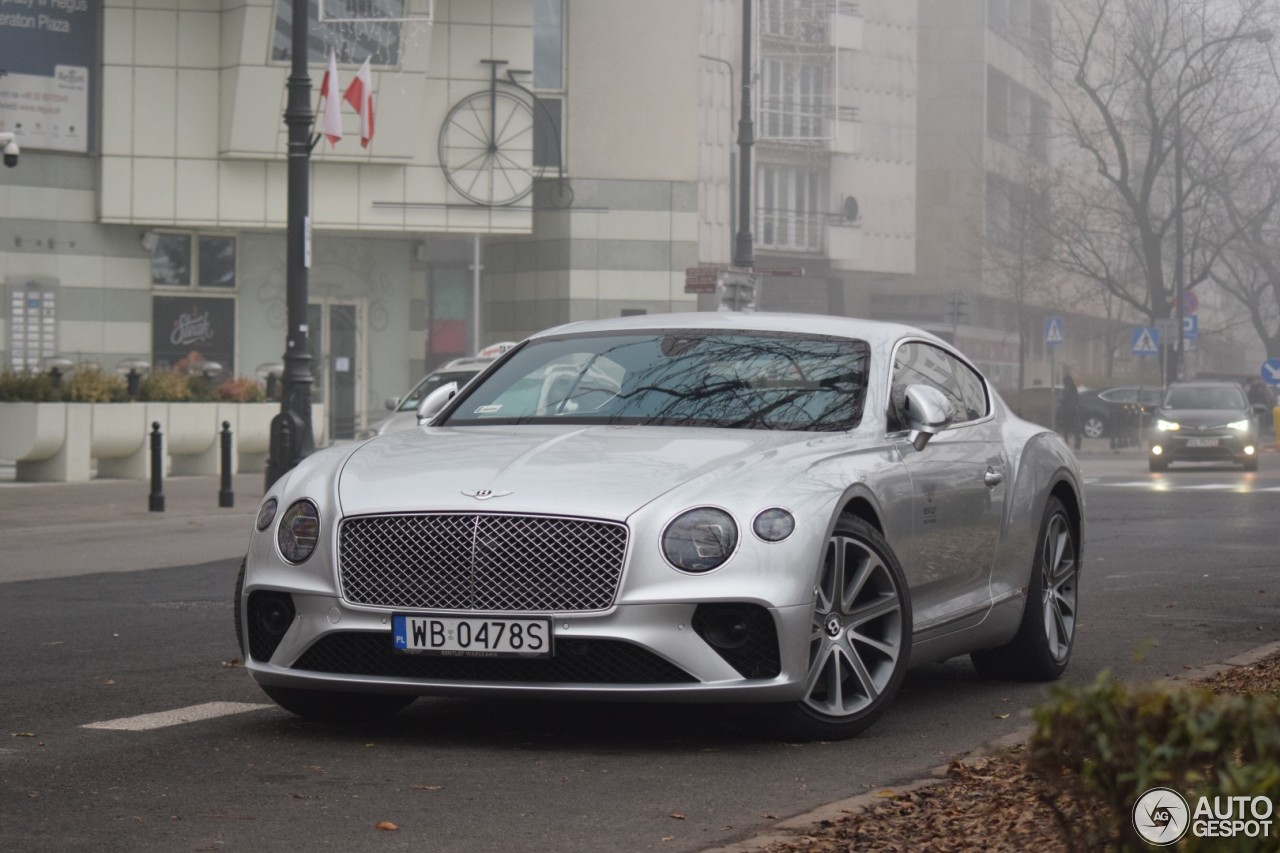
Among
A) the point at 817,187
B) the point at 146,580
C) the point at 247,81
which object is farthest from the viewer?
the point at 817,187

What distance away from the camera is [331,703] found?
707 cm

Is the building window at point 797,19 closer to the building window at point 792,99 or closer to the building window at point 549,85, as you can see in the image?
the building window at point 792,99

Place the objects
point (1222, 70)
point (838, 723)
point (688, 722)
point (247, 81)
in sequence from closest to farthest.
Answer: point (838, 723), point (688, 722), point (247, 81), point (1222, 70)

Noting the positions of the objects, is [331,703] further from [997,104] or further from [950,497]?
[997,104]

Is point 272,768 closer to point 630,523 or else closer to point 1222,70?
point 630,523

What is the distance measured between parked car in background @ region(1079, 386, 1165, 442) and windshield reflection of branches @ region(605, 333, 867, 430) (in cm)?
4592

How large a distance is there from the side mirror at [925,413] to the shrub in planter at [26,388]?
62.7 ft

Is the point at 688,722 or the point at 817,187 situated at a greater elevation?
the point at 817,187

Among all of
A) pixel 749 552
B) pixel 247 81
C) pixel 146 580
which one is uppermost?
pixel 247 81

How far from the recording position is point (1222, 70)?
61750 millimetres

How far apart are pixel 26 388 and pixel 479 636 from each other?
19.9 metres

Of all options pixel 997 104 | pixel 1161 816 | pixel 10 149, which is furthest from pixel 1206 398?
pixel 997 104

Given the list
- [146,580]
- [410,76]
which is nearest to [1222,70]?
[410,76]

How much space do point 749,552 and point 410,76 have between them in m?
35.5
